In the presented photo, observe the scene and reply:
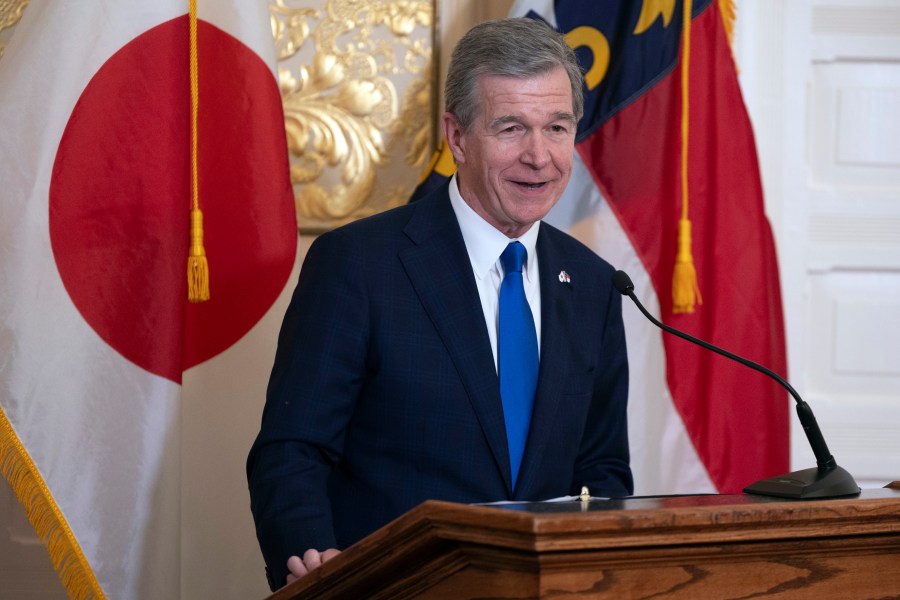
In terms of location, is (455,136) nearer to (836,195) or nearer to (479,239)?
(479,239)

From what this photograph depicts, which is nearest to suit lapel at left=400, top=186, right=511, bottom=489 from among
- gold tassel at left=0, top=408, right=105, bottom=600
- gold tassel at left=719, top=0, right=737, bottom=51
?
gold tassel at left=0, top=408, right=105, bottom=600

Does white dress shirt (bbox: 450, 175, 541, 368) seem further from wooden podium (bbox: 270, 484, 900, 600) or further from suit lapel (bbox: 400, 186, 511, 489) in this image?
wooden podium (bbox: 270, 484, 900, 600)

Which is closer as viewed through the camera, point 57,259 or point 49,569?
point 57,259

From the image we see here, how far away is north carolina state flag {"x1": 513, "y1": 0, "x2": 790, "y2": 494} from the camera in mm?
2502

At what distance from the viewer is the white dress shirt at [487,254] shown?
1.83 metres

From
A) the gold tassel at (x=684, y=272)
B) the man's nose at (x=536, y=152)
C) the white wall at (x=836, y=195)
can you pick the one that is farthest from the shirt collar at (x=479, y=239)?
the white wall at (x=836, y=195)

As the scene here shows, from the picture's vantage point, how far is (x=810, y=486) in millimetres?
1246

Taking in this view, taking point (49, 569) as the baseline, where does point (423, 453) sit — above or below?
above

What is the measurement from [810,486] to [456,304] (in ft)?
2.28

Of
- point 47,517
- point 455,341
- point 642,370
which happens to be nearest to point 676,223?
point 642,370

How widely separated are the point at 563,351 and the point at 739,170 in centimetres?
95

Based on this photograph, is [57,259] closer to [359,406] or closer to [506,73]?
[359,406]

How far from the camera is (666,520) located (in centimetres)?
100

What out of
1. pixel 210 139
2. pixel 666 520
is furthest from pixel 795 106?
pixel 666 520
